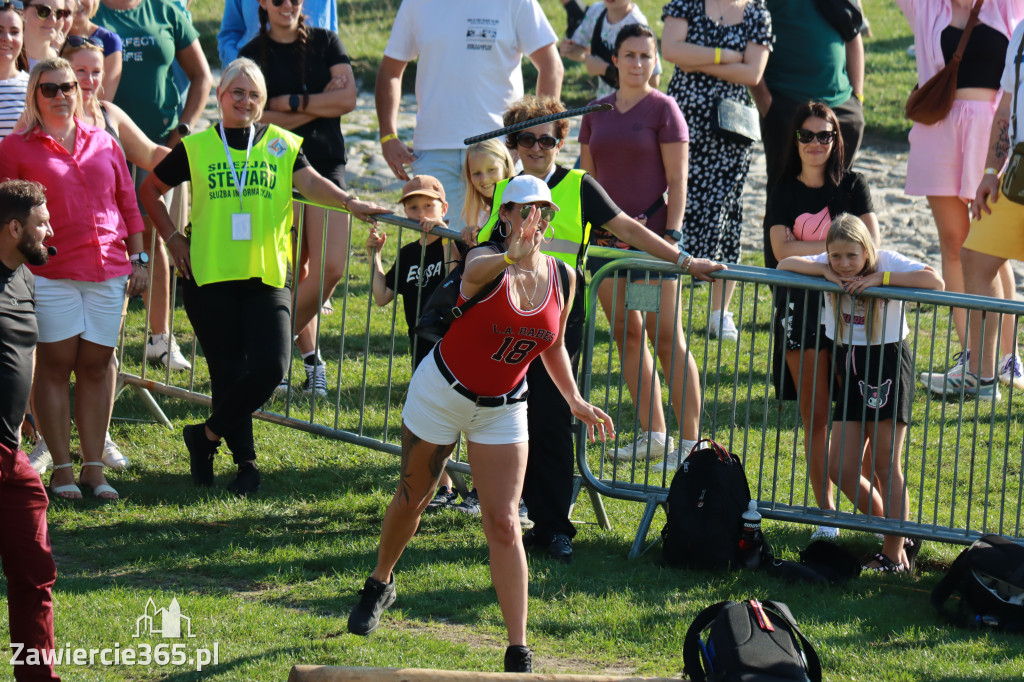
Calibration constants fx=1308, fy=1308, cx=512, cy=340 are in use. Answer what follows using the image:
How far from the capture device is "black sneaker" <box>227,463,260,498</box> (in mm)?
6887

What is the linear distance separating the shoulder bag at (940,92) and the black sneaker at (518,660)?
492 centimetres

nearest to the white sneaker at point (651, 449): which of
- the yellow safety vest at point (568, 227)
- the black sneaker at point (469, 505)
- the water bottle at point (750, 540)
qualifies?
the black sneaker at point (469, 505)

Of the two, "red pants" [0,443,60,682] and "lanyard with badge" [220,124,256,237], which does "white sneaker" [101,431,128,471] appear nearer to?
"lanyard with badge" [220,124,256,237]

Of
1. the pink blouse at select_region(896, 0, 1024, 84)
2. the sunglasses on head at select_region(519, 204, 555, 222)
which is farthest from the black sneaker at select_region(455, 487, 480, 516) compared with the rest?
the pink blouse at select_region(896, 0, 1024, 84)

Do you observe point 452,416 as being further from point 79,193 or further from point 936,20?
point 936,20

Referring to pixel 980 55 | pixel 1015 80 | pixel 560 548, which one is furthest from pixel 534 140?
pixel 980 55

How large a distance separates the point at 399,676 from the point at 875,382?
9.76 feet

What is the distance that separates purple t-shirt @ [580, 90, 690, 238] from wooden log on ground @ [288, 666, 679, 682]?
141 inches

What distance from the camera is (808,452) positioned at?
640cm

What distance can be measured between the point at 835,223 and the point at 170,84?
4.78 m

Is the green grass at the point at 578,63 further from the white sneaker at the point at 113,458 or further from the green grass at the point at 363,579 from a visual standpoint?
the white sneaker at the point at 113,458

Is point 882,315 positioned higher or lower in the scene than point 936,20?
lower

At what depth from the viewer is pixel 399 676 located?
171 inches

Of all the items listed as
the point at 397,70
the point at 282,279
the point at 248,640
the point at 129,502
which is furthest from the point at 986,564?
the point at 397,70
